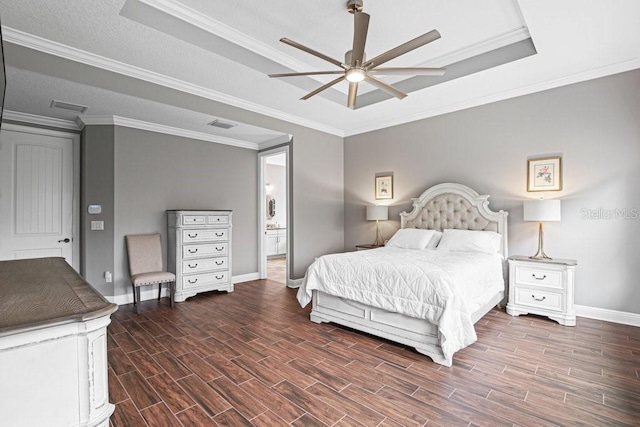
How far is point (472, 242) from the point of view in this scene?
412cm

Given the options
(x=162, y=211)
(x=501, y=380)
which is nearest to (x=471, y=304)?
(x=501, y=380)

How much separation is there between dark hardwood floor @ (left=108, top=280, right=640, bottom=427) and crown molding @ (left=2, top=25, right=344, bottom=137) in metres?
2.84

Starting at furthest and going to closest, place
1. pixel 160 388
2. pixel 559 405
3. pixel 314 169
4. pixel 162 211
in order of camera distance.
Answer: pixel 314 169
pixel 162 211
pixel 160 388
pixel 559 405

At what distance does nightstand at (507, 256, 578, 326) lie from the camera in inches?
138

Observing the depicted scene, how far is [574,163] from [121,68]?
5355mm

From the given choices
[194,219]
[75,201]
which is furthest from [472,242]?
[75,201]

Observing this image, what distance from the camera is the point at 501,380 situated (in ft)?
7.81

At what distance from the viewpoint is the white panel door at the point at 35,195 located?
13.5 feet

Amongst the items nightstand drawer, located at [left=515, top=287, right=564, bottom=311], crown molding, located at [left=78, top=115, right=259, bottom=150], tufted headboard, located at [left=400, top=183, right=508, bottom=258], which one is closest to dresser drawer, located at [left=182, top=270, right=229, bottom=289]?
crown molding, located at [left=78, top=115, right=259, bottom=150]

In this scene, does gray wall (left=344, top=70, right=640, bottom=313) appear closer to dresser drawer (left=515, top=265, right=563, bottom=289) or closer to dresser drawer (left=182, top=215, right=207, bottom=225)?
dresser drawer (left=515, top=265, right=563, bottom=289)

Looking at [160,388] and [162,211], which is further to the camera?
Answer: [162,211]

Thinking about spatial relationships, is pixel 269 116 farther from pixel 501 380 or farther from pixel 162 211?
pixel 501 380

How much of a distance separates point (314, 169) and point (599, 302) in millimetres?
4394

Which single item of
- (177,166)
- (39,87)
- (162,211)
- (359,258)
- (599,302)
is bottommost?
(599,302)
